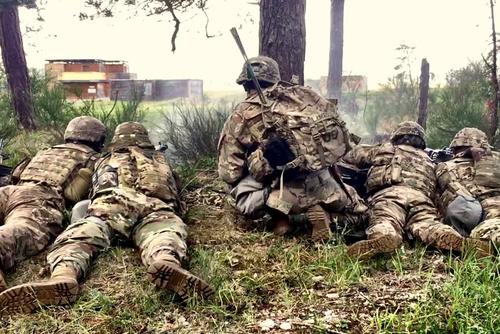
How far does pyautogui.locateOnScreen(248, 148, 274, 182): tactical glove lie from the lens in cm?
430

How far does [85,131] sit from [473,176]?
3621mm

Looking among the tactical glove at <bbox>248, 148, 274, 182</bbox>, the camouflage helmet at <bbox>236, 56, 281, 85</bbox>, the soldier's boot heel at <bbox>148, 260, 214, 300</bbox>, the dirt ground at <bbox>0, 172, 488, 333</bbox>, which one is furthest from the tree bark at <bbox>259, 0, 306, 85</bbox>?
the soldier's boot heel at <bbox>148, 260, 214, 300</bbox>

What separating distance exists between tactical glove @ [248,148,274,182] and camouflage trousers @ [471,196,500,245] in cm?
165

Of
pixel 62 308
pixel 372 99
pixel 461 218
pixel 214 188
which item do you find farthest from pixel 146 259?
pixel 372 99

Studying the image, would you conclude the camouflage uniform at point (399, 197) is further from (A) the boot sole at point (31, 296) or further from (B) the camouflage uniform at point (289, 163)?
(A) the boot sole at point (31, 296)

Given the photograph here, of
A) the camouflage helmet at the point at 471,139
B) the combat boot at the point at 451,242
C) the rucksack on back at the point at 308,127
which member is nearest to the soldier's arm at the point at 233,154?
the rucksack on back at the point at 308,127

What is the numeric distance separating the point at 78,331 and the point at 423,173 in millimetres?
3325

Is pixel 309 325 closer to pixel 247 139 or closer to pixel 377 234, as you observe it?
pixel 377 234

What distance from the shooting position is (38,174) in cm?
451

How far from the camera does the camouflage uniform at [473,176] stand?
14.4ft

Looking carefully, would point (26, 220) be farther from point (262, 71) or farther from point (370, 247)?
point (370, 247)

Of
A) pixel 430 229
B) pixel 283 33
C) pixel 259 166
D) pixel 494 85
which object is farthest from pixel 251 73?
pixel 494 85

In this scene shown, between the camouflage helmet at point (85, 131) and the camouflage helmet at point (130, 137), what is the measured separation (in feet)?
1.06

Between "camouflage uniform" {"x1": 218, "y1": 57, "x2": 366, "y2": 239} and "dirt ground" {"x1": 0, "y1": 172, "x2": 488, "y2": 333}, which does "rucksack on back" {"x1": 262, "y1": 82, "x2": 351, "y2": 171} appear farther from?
"dirt ground" {"x1": 0, "y1": 172, "x2": 488, "y2": 333}
